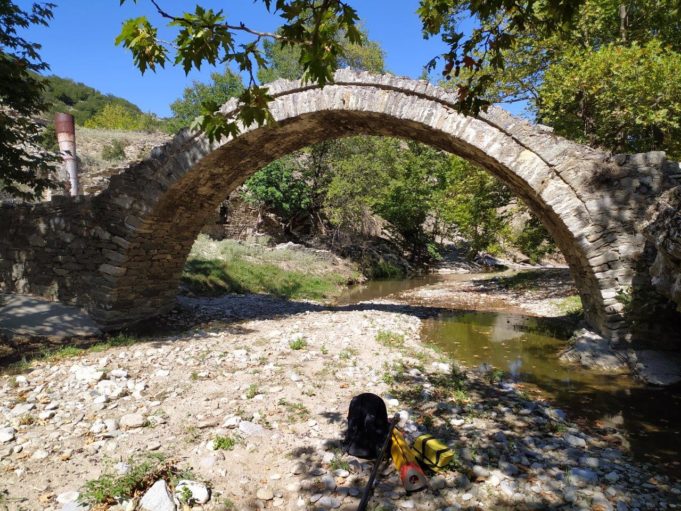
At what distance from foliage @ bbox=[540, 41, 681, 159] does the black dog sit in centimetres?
799

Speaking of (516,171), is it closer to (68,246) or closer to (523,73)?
(523,73)

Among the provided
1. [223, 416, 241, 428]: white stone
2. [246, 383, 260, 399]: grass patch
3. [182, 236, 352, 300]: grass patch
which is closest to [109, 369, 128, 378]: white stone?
[246, 383, 260, 399]: grass patch

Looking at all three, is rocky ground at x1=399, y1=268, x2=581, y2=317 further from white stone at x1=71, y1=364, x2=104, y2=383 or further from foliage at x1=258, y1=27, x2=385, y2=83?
foliage at x1=258, y1=27, x2=385, y2=83

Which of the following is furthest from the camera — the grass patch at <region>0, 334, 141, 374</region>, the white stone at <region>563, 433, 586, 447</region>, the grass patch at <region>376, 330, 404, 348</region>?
the grass patch at <region>376, 330, 404, 348</region>

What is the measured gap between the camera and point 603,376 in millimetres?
5512

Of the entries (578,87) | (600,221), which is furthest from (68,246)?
(578,87)

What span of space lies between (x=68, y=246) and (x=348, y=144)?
14.7 metres

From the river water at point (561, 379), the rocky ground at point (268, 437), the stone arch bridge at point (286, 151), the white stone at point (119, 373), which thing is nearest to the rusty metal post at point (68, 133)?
the stone arch bridge at point (286, 151)

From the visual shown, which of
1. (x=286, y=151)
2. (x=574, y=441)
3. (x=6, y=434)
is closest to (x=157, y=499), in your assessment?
(x=6, y=434)

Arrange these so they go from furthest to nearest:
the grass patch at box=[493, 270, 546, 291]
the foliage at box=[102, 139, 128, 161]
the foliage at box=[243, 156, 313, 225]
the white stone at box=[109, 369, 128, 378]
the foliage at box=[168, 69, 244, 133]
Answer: the foliage at box=[168, 69, 244, 133], the foliage at box=[102, 139, 128, 161], the foliage at box=[243, 156, 313, 225], the grass patch at box=[493, 270, 546, 291], the white stone at box=[109, 369, 128, 378]

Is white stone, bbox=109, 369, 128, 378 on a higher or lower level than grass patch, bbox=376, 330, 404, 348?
higher

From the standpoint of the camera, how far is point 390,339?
7031 mm

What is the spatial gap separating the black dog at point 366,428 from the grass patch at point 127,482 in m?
1.32

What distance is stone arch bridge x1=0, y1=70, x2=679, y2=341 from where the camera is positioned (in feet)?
18.5
